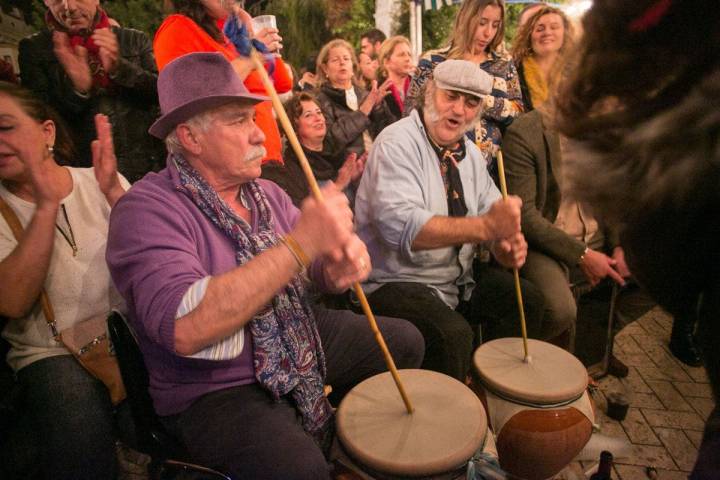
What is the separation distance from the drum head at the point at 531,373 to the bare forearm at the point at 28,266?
1.67m

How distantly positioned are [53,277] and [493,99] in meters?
2.76

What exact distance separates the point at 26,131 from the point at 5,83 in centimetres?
21

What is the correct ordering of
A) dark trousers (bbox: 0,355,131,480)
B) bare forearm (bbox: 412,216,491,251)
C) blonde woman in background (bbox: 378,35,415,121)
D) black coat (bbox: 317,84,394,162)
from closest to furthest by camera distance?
dark trousers (bbox: 0,355,131,480), bare forearm (bbox: 412,216,491,251), black coat (bbox: 317,84,394,162), blonde woman in background (bbox: 378,35,415,121)

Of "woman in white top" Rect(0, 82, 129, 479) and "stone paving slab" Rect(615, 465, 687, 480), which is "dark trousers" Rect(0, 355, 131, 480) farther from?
"stone paving slab" Rect(615, 465, 687, 480)

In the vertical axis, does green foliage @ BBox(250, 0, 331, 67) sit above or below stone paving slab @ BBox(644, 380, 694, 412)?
above

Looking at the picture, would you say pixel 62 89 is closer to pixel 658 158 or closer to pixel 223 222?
pixel 223 222

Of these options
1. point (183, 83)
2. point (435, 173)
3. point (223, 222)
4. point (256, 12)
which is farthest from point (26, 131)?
point (256, 12)

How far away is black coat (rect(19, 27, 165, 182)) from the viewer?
2451 mm

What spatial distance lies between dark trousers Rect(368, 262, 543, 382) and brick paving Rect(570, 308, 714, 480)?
774mm

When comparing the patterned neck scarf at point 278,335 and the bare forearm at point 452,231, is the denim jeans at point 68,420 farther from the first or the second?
the bare forearm at point 452,231

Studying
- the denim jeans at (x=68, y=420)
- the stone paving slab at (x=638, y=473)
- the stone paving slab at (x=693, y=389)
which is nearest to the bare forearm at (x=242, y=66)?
the denim jeans at (x=68, y=420)

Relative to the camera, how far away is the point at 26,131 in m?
1.80

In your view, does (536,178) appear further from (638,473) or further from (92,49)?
(92,49)

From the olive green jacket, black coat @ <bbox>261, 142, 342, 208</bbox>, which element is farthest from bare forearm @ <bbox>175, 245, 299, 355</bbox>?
the olive green jacket
